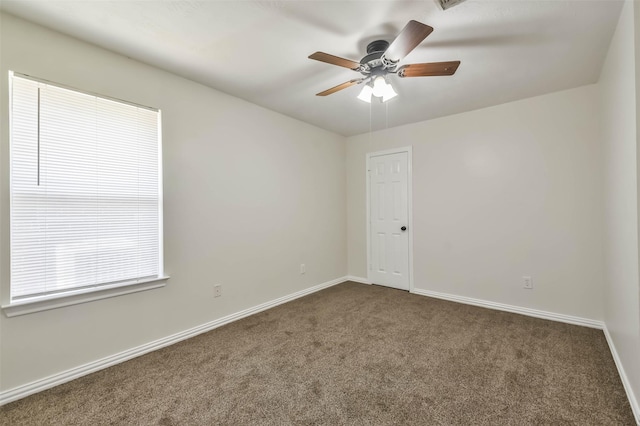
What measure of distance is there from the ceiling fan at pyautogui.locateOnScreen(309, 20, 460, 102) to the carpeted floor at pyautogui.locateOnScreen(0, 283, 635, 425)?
Result: 2109 mm

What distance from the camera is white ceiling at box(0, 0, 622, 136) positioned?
166 cm

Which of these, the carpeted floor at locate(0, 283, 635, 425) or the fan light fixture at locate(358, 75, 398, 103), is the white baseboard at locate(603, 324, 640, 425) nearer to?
the carpeted floor at locate(0, 283, 635, 425)

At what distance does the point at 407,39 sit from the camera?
158 cm

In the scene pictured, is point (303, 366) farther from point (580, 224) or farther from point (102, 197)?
point (580, 224)

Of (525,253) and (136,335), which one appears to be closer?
(136,335)

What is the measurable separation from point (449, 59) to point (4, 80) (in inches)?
120

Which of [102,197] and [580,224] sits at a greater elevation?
[102,197]

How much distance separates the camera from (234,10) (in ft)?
5.49

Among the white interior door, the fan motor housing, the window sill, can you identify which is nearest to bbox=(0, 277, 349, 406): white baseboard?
the window sill

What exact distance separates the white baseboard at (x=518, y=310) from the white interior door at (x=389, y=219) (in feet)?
1.44

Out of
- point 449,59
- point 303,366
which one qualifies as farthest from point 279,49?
point 303,366

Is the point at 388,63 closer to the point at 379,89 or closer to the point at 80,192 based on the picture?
Answer: the point at 379,89

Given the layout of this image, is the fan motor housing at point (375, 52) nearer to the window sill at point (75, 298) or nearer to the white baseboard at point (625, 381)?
the window sill at point (75, 298)

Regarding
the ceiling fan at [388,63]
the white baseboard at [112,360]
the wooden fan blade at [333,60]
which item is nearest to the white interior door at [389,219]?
the white baseboard at [112,360]
